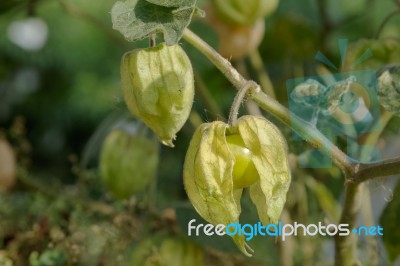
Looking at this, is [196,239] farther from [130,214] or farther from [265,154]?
[265,154]

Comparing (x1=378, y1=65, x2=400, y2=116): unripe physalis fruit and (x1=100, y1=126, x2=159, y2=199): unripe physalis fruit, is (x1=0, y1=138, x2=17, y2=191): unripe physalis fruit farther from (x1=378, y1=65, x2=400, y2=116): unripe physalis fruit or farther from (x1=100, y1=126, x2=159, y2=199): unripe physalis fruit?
(x1=378, y1=65, x2=400, y2=116): unripe physalis fruit

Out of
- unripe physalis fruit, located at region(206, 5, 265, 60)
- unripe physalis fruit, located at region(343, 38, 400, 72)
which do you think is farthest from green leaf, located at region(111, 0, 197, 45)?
unripe physalis fruit, located at region(206, 5, 265, 60)

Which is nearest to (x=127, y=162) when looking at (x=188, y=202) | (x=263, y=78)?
(x=188, y=202)

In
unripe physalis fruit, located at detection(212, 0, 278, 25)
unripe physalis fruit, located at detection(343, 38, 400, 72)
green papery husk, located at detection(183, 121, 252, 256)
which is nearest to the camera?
green papery husk, located at detection(183, 121, 252, 256)

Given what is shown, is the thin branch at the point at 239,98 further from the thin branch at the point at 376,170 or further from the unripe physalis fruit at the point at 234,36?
the unripe physalis fruit at the point at 234,36

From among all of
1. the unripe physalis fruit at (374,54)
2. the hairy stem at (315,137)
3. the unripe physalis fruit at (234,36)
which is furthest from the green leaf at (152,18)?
the unripe physalis fruit at (234,36)

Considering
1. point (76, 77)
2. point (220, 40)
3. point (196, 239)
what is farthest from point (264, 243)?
point (76, 77)

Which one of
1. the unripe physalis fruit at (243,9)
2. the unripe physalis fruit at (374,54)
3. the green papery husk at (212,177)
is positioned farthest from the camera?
the unripe physalis fruit at (243,9)
